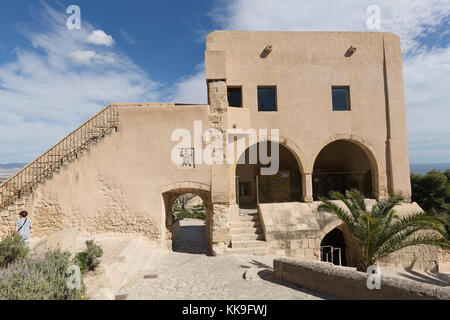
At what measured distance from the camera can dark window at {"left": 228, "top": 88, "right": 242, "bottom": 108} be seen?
41.5 feet

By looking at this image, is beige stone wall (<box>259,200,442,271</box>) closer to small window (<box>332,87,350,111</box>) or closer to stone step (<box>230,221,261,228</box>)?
stone step (<box>230,221,261,228</box>)

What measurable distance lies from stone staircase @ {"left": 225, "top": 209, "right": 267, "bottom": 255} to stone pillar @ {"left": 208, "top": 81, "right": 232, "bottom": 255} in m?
0.38

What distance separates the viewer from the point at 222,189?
34.8ft

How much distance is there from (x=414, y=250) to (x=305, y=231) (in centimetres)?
480

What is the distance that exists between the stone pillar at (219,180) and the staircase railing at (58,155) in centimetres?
410

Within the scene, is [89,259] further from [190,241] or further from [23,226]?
[190,241]

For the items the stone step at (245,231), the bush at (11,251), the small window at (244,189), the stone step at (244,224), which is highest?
the small window at (244,189)

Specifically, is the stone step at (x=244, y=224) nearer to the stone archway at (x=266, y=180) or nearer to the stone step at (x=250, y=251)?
the stone step at (x=250, y=251)

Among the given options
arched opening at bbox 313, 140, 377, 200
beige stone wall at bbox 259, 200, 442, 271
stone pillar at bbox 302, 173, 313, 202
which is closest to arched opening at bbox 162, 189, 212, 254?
beige stone wall at bbox 259, 200, 442, 271

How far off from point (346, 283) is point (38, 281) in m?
5.89

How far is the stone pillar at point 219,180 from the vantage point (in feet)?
34.1

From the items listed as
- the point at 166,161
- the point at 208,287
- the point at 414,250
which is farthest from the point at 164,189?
the point at 414,250

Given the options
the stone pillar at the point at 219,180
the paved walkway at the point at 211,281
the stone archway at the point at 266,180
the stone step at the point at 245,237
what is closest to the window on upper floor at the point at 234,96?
the stone pillar at the point at 219,180

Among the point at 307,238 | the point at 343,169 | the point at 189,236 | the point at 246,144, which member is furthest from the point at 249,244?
the point at 343,169
